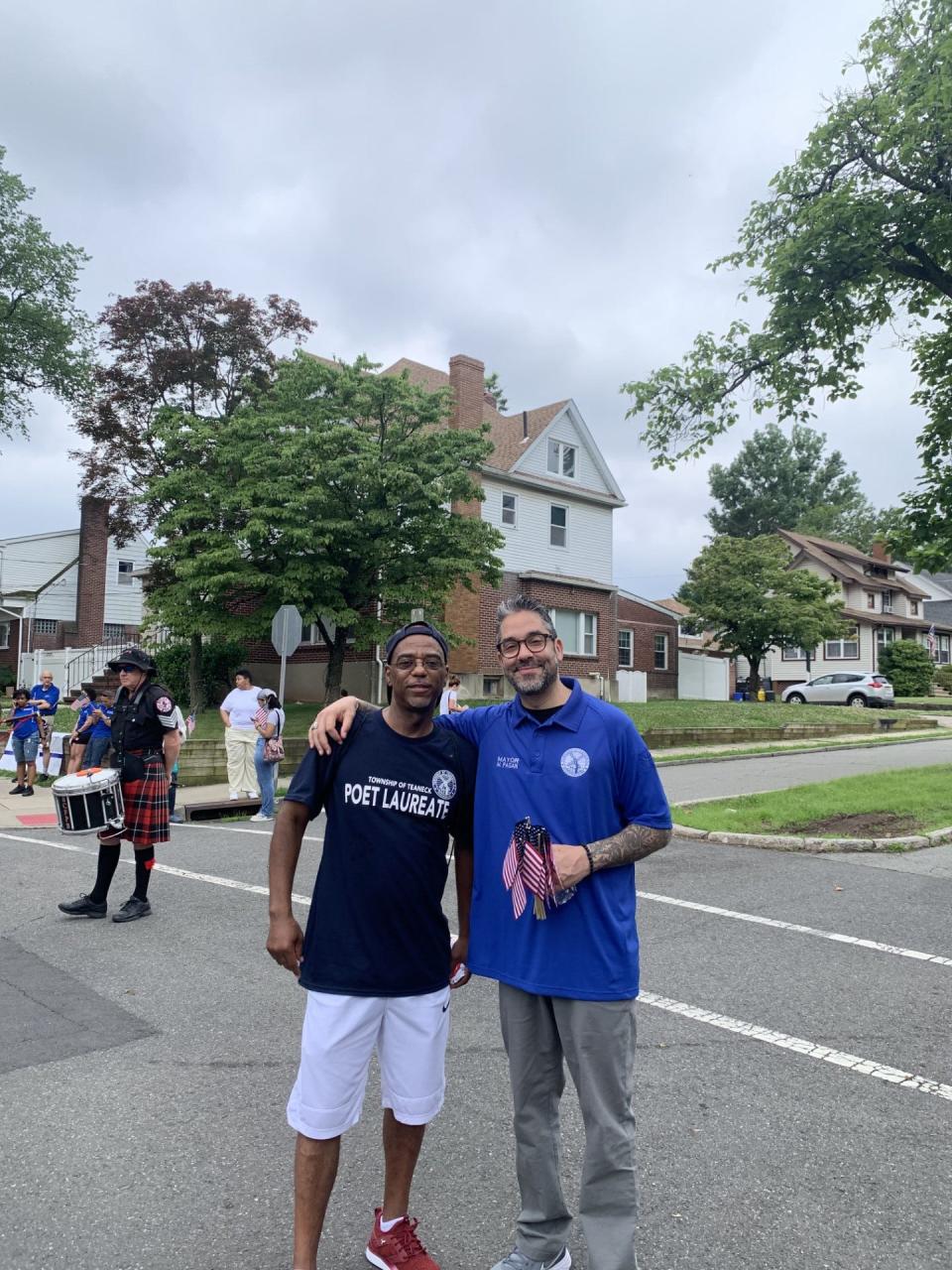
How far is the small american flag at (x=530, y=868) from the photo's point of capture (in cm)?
258

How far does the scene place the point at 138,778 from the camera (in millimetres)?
7102

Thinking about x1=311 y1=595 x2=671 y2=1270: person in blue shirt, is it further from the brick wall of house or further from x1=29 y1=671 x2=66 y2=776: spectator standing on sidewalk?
the brick wall of house

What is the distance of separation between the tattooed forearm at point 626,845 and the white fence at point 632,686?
29.9 m

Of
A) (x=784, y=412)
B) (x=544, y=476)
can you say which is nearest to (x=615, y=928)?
(x=784, y=412)

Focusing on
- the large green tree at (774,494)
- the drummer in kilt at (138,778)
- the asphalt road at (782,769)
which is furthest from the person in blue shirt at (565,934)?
the large green tree at (774,494)

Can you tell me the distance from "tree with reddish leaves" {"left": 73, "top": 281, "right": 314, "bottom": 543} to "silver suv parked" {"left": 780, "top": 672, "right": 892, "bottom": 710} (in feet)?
78.1

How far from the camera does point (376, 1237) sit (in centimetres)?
273

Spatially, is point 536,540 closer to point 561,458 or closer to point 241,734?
point 561,458

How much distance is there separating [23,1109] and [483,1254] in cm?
211

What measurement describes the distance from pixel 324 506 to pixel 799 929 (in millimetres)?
15261

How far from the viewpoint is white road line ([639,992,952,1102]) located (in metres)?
4.07

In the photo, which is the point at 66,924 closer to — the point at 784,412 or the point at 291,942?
the point at 291,942

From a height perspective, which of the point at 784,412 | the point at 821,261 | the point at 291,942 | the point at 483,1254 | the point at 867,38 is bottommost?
the point at 483,1254

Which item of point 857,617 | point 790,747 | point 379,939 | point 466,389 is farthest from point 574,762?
point 857,617
